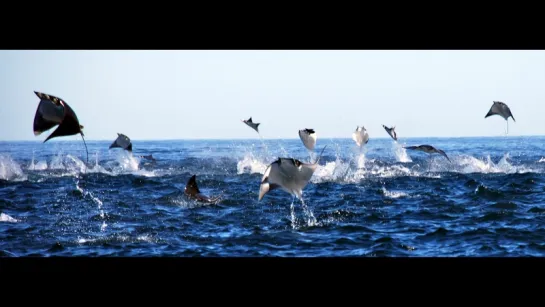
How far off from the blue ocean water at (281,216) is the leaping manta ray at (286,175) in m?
0.81

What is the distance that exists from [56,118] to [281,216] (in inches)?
177

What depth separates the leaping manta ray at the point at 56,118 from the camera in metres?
6.79

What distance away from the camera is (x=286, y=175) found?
25.1ft

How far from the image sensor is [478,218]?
9898 millimetres

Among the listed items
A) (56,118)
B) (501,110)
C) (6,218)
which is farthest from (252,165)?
(56,118)

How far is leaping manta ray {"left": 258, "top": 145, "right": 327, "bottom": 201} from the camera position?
283 inches

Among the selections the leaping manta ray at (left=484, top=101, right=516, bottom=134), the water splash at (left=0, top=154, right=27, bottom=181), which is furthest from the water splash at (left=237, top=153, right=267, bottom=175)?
the leaping manta ray at (left=484, top=101, right=516, bottom=134)

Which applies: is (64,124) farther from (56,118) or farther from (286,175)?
(286,175)

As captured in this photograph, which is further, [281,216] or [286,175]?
[281,216]

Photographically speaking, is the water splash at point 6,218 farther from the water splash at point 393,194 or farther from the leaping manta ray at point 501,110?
the leaping manta ray at point 501,110

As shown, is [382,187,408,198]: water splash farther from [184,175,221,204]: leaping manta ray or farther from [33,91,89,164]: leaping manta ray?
[33,91,89,164]: leaping manta ray

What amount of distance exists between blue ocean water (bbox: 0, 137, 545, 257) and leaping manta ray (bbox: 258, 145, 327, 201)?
81 cm

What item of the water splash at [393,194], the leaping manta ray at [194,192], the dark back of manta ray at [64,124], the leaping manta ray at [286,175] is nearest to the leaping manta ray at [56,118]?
the dark back of manta ray at [64,124]
